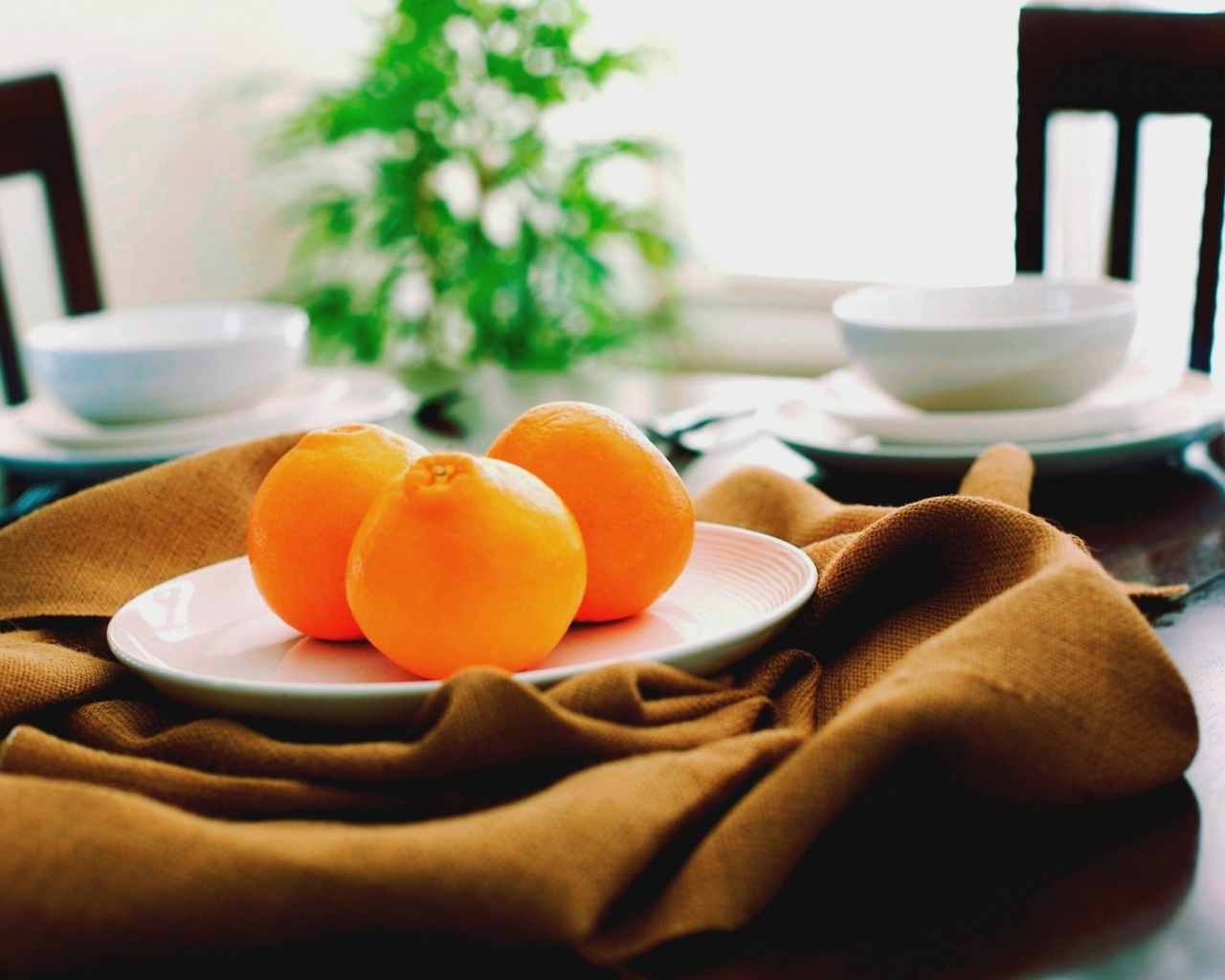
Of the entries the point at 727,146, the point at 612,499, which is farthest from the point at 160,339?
the point at 727,146

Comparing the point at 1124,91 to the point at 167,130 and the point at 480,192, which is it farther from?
the point at 167,130

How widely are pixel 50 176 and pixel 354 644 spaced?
123 centimetres

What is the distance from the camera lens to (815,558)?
642 mm

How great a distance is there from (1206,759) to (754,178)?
10.8 feet

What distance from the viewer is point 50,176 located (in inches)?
62.4

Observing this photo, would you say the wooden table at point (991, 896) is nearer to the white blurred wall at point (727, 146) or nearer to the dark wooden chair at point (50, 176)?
the dark wooden chair at point (50, 176)

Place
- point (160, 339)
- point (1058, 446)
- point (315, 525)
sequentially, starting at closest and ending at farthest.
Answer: point (315, 525)
point (1058, 446)
point (160, 339)

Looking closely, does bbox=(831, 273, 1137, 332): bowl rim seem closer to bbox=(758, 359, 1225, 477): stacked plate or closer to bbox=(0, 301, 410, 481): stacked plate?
bbox=(758, 359, 1225, 477): stacked plate

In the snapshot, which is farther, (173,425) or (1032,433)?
(173,425)

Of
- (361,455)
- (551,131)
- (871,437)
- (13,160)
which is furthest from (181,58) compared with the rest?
(361,455)

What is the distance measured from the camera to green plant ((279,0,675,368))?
273 cm

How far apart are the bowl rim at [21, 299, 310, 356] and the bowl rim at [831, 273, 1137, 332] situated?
468mm

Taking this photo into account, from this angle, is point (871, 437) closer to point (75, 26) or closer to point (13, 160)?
point (13, 160)

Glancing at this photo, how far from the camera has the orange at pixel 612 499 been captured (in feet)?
1.83
